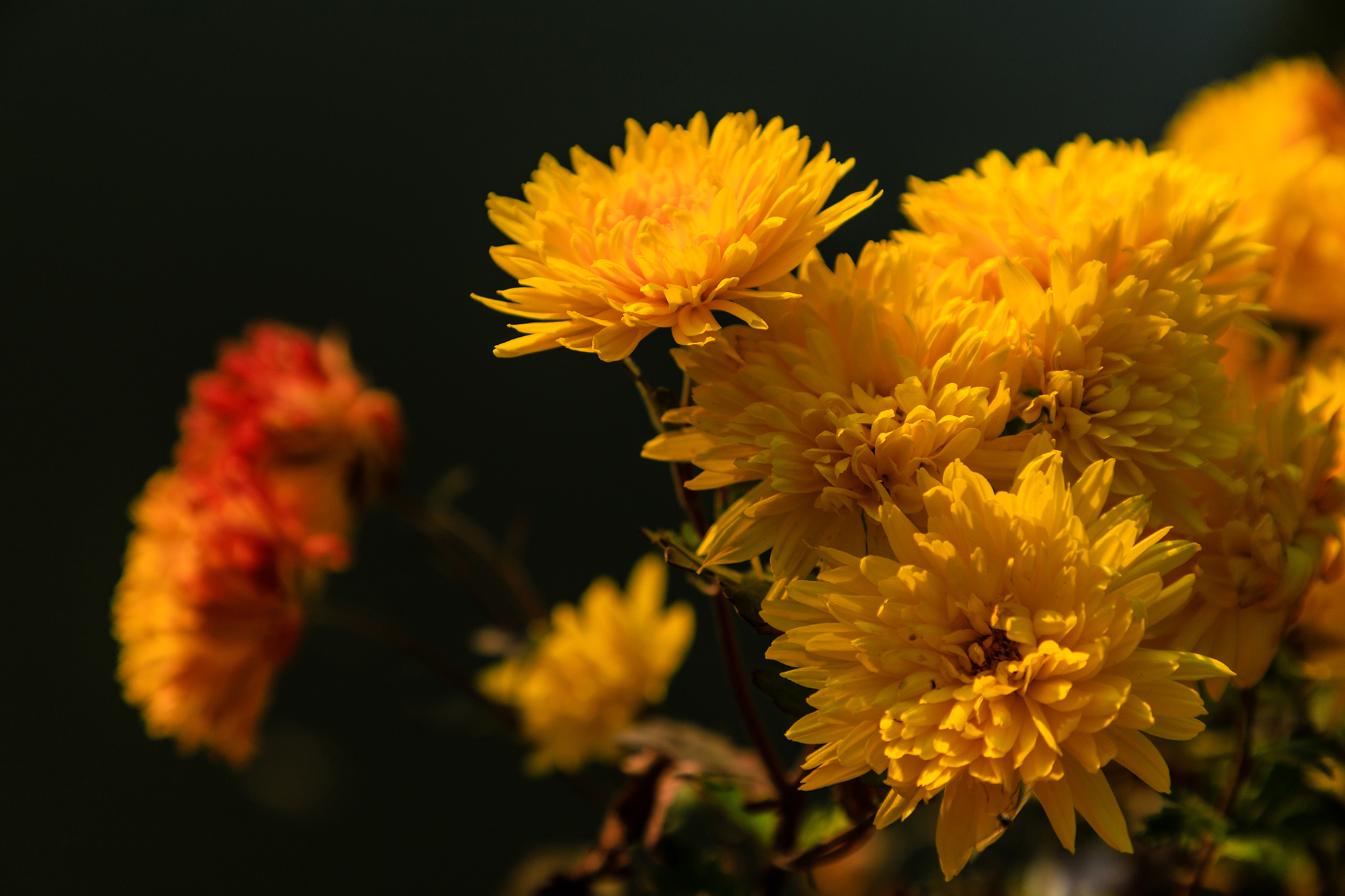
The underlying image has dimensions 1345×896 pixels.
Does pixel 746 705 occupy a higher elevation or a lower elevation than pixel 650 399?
lower

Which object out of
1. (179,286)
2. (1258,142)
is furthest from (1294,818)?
(179,286)

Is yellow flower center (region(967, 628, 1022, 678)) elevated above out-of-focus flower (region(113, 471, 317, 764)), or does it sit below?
above

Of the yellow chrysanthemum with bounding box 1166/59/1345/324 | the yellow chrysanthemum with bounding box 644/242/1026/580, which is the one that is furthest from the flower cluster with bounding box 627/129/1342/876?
the yellow chrysanthemum with bounding box 1166/59/1345/324

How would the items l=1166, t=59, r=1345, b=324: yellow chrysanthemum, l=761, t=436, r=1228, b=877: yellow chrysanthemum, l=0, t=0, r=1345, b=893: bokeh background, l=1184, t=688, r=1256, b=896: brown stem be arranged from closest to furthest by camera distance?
l=761, t=436, r=1228, b=877: yellow chrysanthemum
l=1184, t=688, r=1256, b=896: brown stem
l=1166, t=59, r=1345, b=324: yellow chrysanthemum
l=0, t=0, r=1345, b=893: bokeh background

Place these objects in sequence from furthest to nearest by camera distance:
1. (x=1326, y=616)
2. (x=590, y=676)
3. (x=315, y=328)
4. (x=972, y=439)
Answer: (x=315, y=328) < (x=590, y=676) < (x=1326, y=616) < (x=972, y=439)

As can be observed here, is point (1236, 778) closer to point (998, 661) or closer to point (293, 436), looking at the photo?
point (998, 661)

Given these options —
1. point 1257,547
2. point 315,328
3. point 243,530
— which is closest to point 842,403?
point 1257,547

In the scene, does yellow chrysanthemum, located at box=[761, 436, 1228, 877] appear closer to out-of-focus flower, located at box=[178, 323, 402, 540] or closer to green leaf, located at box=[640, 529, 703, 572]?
green leaf, located at box=[640, 529, 703, 572]

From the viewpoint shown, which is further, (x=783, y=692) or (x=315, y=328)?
(x=315, y=328)

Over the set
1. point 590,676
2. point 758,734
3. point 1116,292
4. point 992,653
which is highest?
point 1116,292
